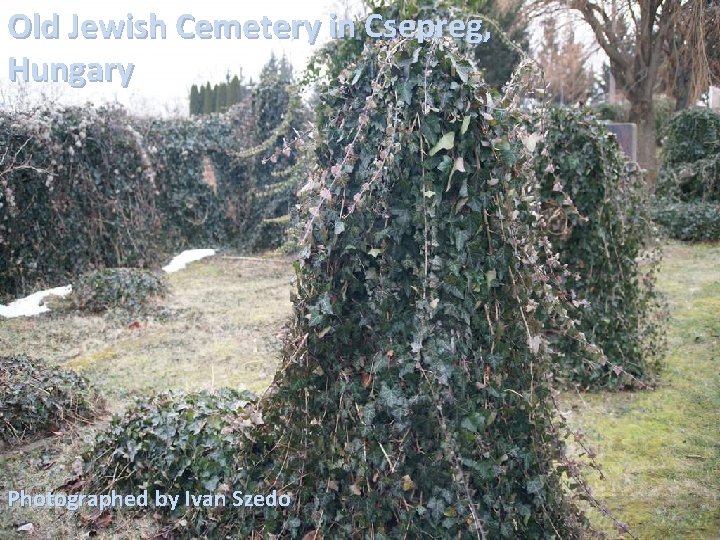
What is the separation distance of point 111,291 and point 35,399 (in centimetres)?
330

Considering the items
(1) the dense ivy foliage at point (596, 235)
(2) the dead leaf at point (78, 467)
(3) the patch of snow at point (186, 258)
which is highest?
(1) the dense ivy foliage at point (596, 235)

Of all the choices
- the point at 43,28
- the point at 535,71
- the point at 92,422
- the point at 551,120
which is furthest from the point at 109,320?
the point at 535,71

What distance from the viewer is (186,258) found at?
10.4 metres

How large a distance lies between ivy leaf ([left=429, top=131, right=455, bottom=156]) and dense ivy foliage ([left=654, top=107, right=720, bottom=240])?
376 inches

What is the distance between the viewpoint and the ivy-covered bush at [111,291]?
275 inches

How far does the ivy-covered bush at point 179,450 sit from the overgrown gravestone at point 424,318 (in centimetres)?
47

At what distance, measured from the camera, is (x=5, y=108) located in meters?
7.73

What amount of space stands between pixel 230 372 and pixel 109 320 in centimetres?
206

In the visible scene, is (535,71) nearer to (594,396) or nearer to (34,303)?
(594,396)

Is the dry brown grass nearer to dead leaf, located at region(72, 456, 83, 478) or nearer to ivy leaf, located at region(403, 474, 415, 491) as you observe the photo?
dead leaf, located at region(72, 456, 83, 478)

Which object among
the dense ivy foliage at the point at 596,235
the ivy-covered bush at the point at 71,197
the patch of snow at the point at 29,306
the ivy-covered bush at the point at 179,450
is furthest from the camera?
the ivy-covered bush at the point at 71,197

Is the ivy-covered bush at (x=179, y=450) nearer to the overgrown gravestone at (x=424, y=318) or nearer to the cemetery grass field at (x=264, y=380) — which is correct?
the cemetery grass field at (x=264, y=380)

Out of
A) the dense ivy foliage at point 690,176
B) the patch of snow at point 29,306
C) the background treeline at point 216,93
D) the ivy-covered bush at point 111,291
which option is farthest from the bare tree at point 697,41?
the patch of snow at point 29,306

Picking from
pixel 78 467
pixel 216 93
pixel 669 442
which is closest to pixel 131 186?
pixel 78 467
